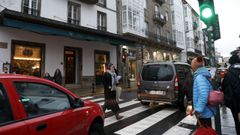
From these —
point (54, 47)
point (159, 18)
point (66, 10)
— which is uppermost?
point (159, 18)

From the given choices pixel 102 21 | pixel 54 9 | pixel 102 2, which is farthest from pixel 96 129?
pixel 102 2

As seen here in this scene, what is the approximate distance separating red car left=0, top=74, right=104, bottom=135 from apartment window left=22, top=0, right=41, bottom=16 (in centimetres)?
1304

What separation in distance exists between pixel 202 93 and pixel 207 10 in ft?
8.81

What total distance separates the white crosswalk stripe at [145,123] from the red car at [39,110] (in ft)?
6.22

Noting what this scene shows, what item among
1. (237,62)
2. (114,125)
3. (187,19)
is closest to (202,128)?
(237,62)

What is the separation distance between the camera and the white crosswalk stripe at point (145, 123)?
558cm

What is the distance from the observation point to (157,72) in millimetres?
8391

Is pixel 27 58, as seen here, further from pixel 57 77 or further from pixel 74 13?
pixel 74 13

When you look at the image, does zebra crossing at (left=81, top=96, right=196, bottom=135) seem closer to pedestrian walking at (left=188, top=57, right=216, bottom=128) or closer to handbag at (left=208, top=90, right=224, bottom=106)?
pedestrian walking at (left=188, top=57, right=216, bottom=128)

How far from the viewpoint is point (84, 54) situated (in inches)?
738

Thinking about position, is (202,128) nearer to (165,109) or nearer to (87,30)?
(165,109)

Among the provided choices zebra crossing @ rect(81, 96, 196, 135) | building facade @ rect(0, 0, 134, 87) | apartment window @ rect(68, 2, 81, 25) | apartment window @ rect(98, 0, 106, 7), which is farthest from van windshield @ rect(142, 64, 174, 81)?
apartment window @ rect(98, 0, 106, 7)

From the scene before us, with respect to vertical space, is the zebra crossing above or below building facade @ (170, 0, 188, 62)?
below

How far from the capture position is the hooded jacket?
130 inches
